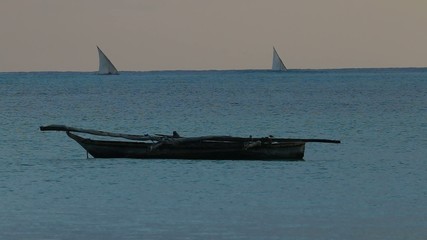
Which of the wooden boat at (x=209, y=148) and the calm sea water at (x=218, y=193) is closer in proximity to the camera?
the calm sea water at (x=218, y=193)

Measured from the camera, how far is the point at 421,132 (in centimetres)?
6103

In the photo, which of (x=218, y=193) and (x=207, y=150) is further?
(x=207, y=150)

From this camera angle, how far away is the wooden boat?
4012 centimetres

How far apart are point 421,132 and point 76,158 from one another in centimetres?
2322

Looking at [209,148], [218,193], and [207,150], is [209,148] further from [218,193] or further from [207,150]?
[218,193]

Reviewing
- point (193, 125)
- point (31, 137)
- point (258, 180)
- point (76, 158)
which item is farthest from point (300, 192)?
point (193, 125)

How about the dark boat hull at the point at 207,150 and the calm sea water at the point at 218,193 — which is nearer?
the calm sea water at the point at 218,193

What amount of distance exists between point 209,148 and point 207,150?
0.10 meters

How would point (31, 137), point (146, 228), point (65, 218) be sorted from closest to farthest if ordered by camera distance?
point (146, 228), point (65, 218), point (31, 137)

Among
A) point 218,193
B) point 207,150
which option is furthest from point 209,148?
point 218,193

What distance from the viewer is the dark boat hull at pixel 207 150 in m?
40.2

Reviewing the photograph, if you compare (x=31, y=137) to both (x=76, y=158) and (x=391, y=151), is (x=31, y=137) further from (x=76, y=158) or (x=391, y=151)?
(x=391, y=151)

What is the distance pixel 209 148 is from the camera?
133ft

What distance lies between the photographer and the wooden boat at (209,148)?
4012 cm
